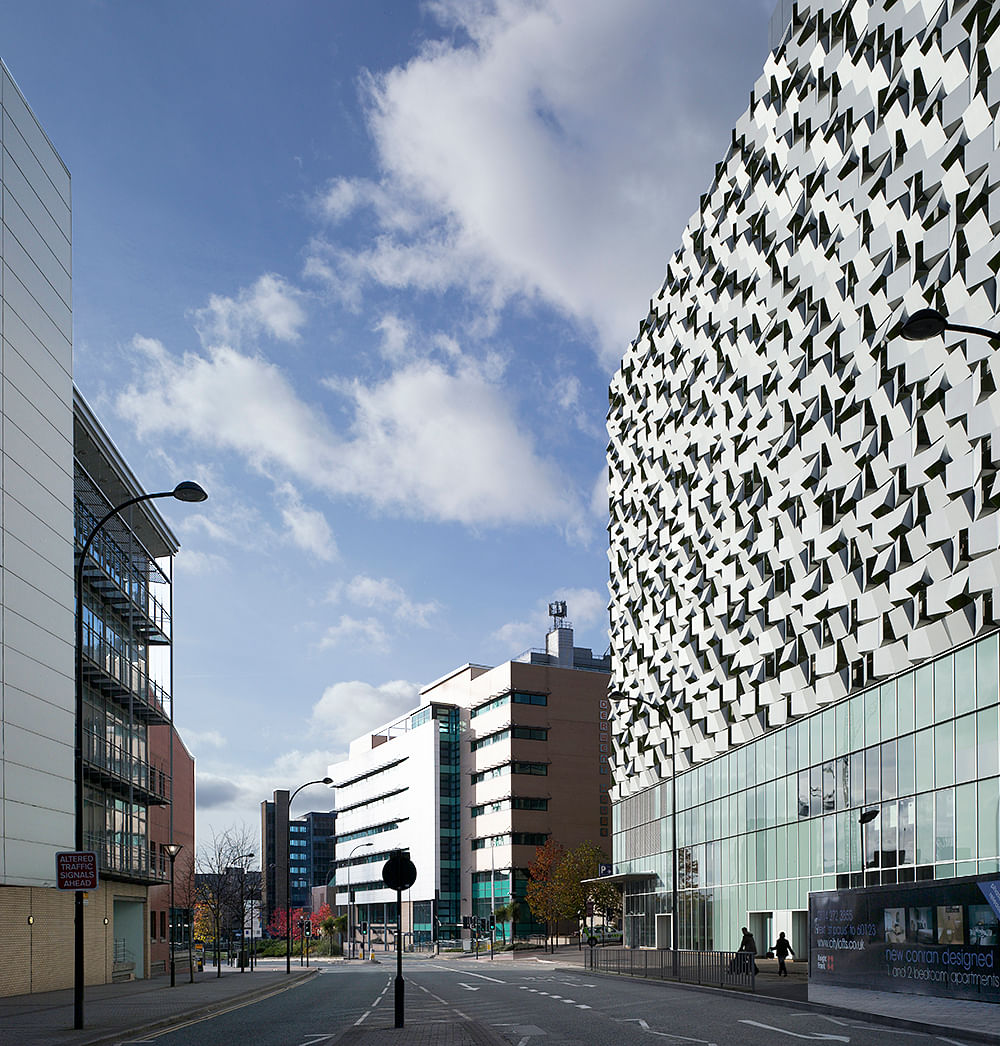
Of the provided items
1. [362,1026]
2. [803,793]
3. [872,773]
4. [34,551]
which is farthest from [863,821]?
[34,551]

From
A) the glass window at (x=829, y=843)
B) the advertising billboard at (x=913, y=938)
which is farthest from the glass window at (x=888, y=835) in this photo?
the advertising billboard at (x=913, y=938)

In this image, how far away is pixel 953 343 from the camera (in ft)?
125

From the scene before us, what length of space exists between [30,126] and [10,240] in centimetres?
505

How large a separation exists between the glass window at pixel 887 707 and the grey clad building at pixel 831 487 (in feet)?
0.26

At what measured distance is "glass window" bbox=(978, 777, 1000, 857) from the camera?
113ft

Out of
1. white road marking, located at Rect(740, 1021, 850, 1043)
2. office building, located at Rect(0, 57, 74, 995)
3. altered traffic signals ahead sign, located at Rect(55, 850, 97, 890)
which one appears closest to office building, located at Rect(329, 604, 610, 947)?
office building, located at Rect(0, 57, 74, 995)

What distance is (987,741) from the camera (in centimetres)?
3512

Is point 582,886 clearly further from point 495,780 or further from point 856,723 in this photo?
point 856,723

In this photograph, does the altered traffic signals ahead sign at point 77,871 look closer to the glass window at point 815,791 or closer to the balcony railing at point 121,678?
the balcony railing at point 121,678

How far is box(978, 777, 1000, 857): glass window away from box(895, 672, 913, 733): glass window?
5.03m

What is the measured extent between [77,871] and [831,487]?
1283 inches

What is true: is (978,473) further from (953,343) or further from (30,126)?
(30,126)

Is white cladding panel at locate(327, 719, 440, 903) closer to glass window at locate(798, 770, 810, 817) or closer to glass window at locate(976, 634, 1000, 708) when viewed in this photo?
glass window at locate(798, 770, 810, 817)

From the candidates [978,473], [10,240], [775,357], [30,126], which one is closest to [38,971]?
[10,240]
